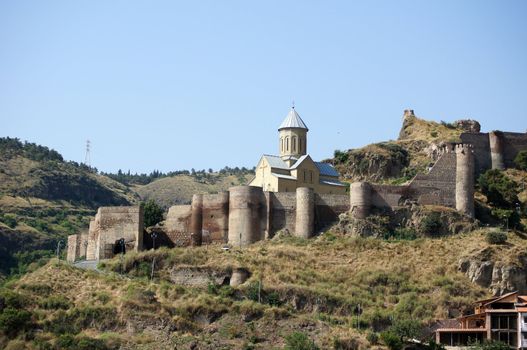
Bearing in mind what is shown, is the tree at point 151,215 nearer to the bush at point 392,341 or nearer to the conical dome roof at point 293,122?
the conical dome roof at point 293,122

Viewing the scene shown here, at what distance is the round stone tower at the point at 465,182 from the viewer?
203 ft

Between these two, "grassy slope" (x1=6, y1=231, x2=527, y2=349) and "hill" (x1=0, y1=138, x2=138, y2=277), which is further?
"hill" (x1=0, y1=138, x2=138, y2=277)

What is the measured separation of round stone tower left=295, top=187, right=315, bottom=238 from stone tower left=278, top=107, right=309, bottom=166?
6.04 m

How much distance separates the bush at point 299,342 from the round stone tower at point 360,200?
10.5 meters

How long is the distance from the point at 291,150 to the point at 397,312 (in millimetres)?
14849

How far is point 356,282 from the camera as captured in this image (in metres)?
57.5

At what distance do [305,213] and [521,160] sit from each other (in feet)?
48.3

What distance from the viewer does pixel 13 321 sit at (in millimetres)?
52469

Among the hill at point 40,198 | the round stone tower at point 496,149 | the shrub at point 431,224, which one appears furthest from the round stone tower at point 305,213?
the hill at point 40,198

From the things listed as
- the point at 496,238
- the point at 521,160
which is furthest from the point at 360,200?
the point at 521,160

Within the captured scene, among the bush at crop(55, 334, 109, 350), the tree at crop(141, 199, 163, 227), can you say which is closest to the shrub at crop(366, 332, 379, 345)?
the bush at crop(55, 334, 109, 350)

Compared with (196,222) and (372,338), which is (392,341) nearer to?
(372,338)

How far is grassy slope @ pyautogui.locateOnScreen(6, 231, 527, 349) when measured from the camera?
53.2 metres

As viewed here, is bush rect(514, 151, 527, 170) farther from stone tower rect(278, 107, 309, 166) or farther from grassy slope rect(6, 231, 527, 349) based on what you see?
stone tower rect(278, 107, 309, 166)
